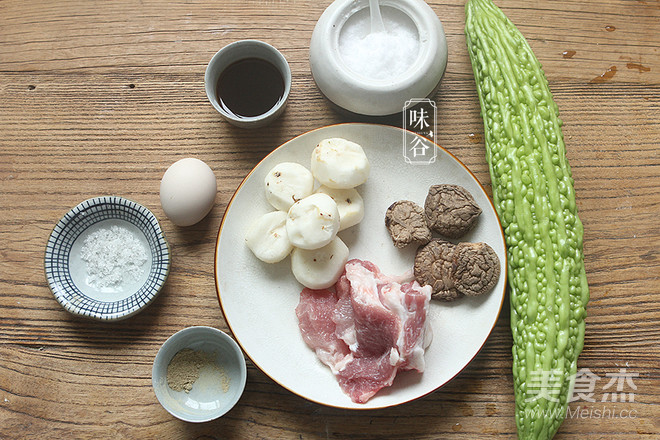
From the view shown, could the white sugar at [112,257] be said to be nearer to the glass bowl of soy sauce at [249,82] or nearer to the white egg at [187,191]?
the white egg at [187,191]

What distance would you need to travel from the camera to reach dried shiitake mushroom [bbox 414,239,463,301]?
140 centimetres

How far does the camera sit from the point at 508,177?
1396 mm

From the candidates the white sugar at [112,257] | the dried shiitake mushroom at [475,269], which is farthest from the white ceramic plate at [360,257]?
the white sugar at [112,257]

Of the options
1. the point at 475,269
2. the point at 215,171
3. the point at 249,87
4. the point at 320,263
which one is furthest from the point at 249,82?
the point at 475,269

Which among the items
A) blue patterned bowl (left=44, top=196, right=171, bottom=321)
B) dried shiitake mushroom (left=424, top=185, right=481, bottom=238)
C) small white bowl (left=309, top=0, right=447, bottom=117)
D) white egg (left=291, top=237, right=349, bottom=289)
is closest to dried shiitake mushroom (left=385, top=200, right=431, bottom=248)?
dried shiitake mushroom (left=424, top=185, right=481, bottom=238)

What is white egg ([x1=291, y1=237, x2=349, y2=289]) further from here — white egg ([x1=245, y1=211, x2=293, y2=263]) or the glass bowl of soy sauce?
the glass bowl of soy sauce

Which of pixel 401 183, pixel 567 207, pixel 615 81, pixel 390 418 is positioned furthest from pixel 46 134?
pixel 615 81

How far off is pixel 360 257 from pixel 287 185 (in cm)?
28

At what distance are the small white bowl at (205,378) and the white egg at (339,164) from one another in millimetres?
472

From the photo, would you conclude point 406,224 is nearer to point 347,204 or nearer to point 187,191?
point 347,204

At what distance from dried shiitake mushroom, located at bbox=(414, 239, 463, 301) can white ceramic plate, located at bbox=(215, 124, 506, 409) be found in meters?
0.05

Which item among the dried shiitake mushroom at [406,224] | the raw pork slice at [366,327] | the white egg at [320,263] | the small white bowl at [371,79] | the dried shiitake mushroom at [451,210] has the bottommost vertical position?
the raw pork slice at [366,327]

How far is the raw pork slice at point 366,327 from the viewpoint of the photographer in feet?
4.42

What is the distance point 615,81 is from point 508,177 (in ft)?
1.70
